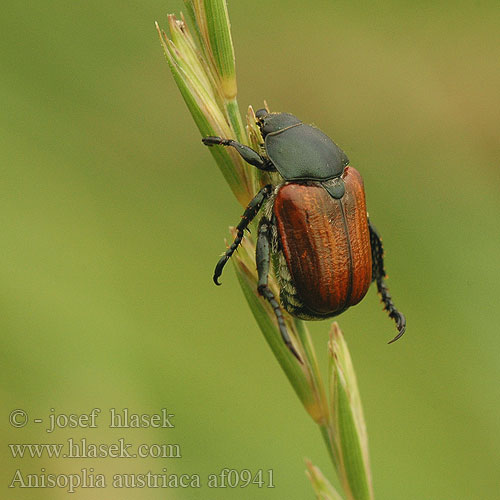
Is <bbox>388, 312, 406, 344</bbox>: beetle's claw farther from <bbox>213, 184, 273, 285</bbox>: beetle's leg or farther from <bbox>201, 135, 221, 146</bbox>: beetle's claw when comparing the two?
<bbox>201, 135, 221, 146</bbox>: beetle's claw

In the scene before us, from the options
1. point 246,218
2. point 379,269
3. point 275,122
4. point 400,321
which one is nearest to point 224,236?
point 275,122

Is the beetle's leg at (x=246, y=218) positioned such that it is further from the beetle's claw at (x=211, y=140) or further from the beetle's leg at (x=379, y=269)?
the beetle's leg at (x=379, y=269)

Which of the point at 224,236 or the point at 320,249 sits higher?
the point at 320,249

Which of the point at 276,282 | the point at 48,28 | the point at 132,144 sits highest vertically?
the point at 48,28

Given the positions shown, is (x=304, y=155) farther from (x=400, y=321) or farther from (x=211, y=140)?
(x=400, y=321)

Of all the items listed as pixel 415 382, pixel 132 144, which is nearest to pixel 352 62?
pixel 132 144

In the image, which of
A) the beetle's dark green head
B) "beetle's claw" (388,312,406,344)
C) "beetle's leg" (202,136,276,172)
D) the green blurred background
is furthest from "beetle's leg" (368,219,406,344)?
the green blurred background

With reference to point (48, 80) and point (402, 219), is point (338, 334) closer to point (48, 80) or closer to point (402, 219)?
point (402, 219)
